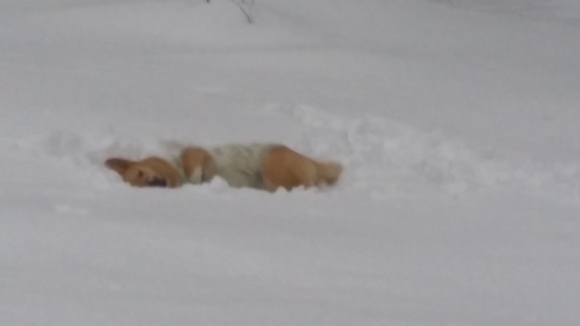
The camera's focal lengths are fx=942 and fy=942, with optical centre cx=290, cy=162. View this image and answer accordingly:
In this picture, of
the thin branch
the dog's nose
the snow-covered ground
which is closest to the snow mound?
the snow-covered ground

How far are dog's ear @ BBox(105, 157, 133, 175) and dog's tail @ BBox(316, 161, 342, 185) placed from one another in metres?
0.69

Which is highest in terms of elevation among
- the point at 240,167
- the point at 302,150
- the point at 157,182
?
the point at 302,150

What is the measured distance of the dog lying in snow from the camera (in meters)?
3.30

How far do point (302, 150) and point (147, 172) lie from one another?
82cm

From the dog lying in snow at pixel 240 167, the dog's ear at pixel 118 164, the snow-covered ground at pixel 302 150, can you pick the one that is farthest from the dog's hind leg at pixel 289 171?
the dog's ear at pixel 118 164

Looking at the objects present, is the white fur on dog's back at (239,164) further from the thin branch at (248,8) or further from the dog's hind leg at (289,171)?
the thin branch at (248,8)

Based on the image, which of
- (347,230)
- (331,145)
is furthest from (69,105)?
(347,230)

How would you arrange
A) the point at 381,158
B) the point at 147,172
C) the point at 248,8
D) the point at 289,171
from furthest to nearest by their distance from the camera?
the point at 248,8 → the point at 381,158 → the point at 289,171 → the point at 147,172

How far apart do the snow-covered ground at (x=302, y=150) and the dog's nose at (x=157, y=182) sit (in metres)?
0.12

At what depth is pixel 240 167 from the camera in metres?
3.47

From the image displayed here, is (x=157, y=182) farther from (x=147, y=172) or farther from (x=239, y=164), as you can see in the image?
(x=239, y=164)

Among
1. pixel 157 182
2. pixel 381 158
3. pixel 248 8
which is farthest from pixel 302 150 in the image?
pixel 248 8

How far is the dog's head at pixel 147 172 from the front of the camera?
10.5 ft

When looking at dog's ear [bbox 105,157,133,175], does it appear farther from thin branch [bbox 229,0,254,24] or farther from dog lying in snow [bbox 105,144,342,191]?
thin branch [bbox 229,0,254,24]
